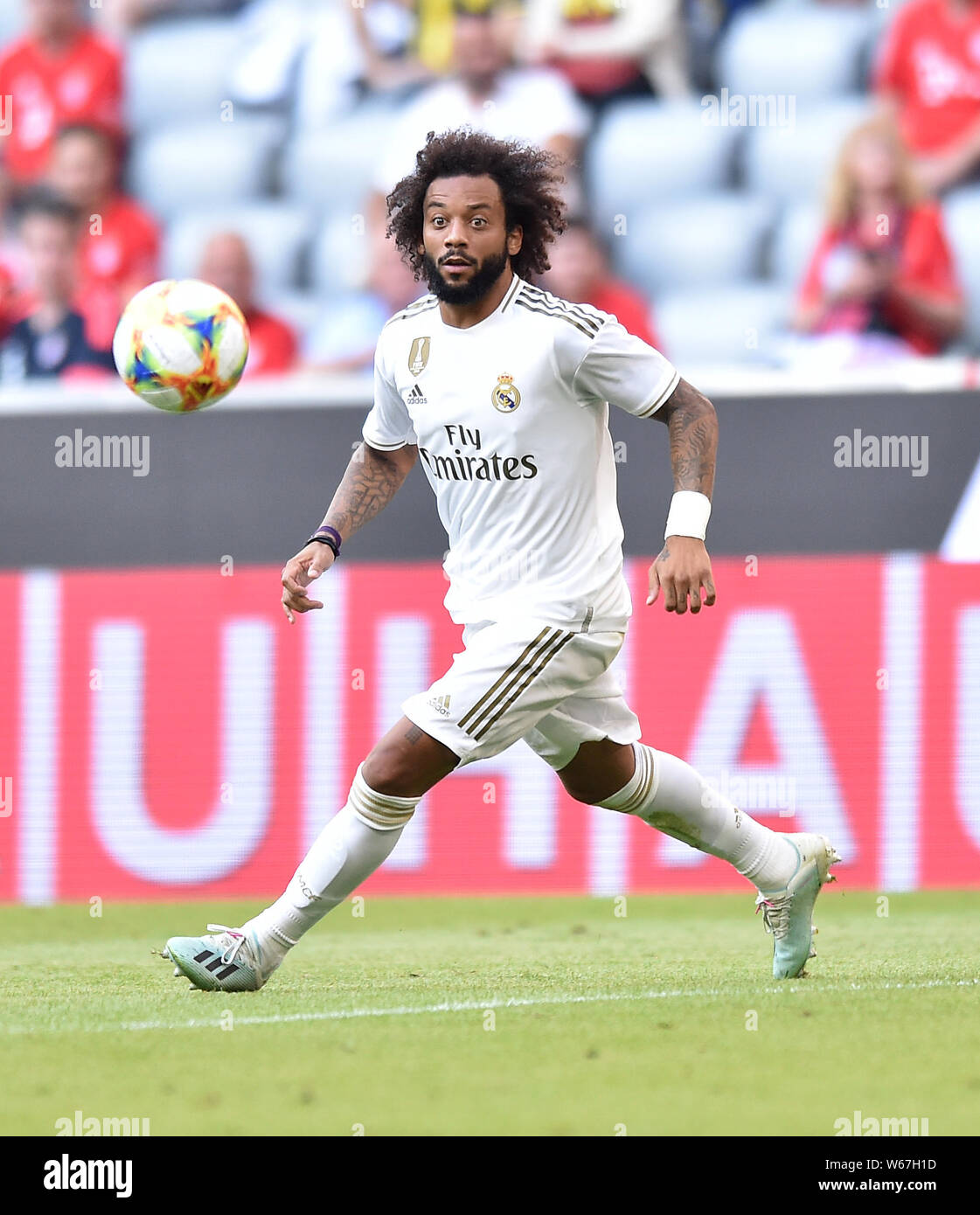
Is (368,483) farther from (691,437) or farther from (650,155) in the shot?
(650,155)

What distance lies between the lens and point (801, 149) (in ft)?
32.3

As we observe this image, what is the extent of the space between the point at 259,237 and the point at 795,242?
2915mm

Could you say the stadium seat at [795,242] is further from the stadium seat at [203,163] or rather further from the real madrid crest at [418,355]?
the real madrid crest at [418,355]

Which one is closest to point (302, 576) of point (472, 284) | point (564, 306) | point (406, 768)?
point (406, 768)

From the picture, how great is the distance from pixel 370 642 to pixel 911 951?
8.98 feet

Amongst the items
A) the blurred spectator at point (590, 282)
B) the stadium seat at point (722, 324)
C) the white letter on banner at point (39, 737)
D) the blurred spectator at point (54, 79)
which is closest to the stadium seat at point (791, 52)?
the stadium seat at point (722, 324)

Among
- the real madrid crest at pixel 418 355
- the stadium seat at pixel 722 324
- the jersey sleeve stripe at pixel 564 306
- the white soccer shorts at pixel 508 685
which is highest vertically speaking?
the stadium seat at pixel 722 324

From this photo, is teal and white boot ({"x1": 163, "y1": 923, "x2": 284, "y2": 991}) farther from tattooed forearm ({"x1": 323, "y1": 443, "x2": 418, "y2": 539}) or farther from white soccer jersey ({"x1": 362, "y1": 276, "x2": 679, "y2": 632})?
tattooed forearm ({"x1": 323, "y1": 443, "x2": 418, "y2": 539})

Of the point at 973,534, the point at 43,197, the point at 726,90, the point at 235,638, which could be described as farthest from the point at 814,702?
the point at 43,197

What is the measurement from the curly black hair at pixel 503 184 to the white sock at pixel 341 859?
1.45 metres

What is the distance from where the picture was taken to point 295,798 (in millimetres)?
7391

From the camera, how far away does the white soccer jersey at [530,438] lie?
4.51 meters

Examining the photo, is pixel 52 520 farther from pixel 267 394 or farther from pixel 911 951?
pixel 911 951

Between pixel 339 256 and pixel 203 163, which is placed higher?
pixel 203 163
